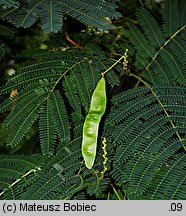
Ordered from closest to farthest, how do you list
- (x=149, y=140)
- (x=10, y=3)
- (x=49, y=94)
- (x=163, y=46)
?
(x=10, y=3) → (x=149, y=140) → (x=49, y=94) → (x=163, y=46)

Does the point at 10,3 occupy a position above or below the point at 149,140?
above

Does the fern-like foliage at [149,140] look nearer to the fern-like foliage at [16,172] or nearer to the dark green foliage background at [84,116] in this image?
the dark green foliage background at [84,116]

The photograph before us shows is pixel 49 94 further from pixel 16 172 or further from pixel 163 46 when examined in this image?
pixel 163 46

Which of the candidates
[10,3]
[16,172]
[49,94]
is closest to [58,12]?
[10,3]

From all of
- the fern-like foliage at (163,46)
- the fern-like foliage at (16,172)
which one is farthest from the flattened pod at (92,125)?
the fern-like foliage at (163,46)

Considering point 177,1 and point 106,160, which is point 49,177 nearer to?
point 106,160

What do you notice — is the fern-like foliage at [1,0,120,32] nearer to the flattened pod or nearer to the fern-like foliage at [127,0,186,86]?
the flattened pod
